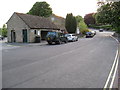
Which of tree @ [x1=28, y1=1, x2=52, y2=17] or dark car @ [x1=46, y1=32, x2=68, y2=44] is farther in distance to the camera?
tree @ [x1=28, y1=1, x2=52, y2=17]

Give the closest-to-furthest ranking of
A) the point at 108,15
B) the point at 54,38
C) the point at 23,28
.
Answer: the point at 54,38, the point at 23,28, the point at 108,15

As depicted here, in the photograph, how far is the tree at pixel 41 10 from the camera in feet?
211

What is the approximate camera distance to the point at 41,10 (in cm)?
6425

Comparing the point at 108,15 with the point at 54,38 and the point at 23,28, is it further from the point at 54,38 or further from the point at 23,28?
the point at 23,28

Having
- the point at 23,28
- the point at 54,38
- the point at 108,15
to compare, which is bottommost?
the point at 54,38

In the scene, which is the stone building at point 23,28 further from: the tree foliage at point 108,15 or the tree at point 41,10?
the tree at point 41,10

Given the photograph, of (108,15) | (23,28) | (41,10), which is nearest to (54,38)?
(23,28)

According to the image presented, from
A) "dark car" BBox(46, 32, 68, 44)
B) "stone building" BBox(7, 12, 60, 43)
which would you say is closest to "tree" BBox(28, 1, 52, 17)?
"stone building" BBox(7, 12, 60, 43)

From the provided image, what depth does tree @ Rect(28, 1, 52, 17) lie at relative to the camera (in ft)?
211

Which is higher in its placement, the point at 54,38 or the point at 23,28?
the point at 23,28

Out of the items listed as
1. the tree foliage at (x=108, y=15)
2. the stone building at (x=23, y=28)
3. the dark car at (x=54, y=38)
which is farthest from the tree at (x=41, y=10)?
the dark car at (x=54, y=38)

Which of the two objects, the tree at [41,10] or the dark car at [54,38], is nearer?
the dark car at [54,38]

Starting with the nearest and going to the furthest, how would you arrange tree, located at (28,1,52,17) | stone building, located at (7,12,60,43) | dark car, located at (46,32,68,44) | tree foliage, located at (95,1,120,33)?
dark car, located at (46,32,68,44)
tree foliage, located at (95,1,120,33)
stone building, located at (7,12,60,43)
tree, located at (28,1,52,17)

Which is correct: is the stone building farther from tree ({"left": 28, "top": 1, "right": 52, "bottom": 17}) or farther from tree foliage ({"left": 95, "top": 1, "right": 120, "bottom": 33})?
tree ({"left": 28, "top": 1, "right": 52, "bottom": 17})
